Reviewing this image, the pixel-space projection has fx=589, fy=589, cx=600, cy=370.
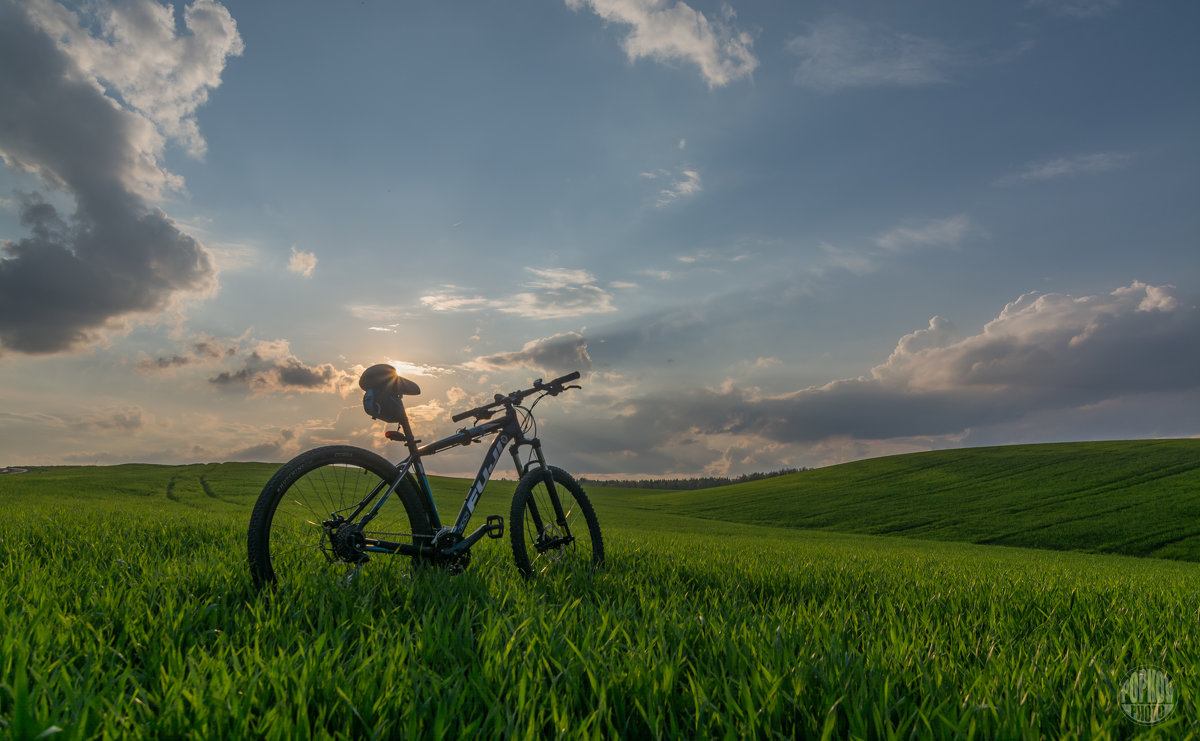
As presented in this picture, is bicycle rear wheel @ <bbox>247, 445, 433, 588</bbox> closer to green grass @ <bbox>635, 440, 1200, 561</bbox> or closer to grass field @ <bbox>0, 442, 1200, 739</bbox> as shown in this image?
grass field @ <bbox>0, 442, 1200, 739</bbox>

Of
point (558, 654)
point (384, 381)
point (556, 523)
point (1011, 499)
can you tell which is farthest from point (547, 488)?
point (1011, 499)

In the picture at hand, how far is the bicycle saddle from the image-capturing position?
479cm

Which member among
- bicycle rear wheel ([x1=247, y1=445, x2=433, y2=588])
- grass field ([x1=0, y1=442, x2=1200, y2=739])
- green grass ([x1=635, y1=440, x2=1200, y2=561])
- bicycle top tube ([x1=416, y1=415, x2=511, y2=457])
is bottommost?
green grass ([x1=635, y1=440, x2=1200, y2=561])

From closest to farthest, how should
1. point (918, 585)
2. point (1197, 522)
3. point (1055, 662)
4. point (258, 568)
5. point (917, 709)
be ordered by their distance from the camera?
point (917, 709), point (1055, 662), point (258, 568), point (918, 585), point (1197, 522)

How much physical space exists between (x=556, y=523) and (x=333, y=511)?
2.31 meters

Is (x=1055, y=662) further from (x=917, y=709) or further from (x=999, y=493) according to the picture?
(x=999, y=493)

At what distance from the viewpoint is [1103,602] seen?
5238 millimetres

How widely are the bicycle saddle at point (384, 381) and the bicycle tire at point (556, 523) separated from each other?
1.32 meters

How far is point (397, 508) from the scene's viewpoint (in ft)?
15.1

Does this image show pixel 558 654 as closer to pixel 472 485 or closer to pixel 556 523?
pixel 472 485

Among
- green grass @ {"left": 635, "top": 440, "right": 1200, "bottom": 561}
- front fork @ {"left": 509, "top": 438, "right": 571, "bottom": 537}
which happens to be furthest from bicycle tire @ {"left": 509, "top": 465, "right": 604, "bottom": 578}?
green grass @ {"left": 635, "top": 440, "right": 1200, "bottom": 561}

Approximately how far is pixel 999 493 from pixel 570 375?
4934 centimetres

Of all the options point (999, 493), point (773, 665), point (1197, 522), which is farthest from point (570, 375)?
point (999, 493)

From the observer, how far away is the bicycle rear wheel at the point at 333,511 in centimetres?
386
